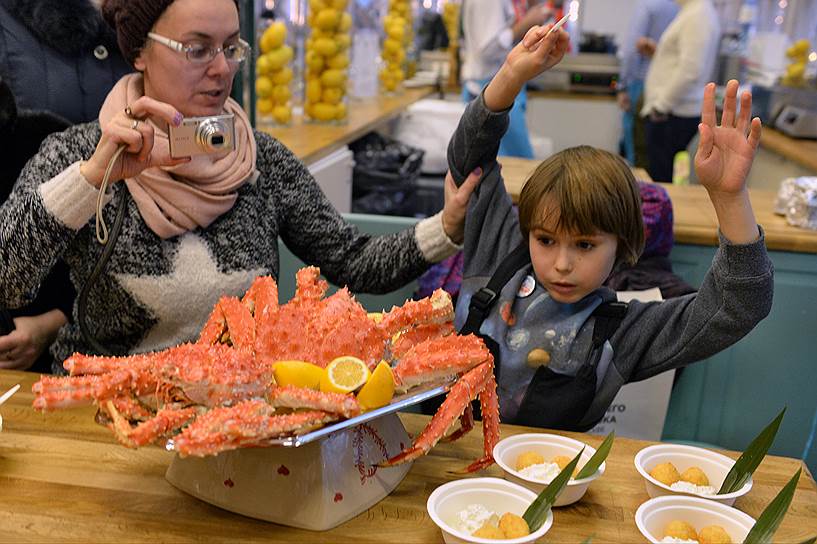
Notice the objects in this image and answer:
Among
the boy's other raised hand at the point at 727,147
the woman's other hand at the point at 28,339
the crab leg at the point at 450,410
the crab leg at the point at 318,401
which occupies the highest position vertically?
the boy's other raised hand at the point at 727,147

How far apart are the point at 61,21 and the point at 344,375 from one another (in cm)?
120

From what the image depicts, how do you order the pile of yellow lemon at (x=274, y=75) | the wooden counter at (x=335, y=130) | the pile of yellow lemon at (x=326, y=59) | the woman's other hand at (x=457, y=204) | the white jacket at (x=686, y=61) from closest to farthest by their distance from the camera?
the woman's other hand at (x=457, y=204) → the wooden counter at (x=335, y=130) → the pile of yellow lemon at (x=274, y=75) → the pile of yellow lemon at (x=326, y=59) → the white jacket at (x=686, y=61)

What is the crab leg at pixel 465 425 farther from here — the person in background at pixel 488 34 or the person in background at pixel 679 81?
the person in background at pixel 679 81

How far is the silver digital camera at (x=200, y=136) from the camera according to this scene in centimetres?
129

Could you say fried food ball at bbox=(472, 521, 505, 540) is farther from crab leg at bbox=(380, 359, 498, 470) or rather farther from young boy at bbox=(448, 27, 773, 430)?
young boy at bbox=(448, 27, 773, 430)

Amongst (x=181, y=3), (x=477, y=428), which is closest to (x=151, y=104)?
(x=181, y=3)

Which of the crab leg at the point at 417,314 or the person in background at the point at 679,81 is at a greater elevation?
the crab leg at the point at 417,314

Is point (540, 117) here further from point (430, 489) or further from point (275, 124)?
point (430, 489)

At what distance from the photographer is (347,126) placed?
3287 mm

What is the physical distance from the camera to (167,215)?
4.75 feet

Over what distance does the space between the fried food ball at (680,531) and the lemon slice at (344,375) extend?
0.38 m

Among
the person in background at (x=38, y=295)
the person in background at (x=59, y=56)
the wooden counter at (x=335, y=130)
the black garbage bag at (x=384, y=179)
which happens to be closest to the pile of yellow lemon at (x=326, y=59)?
the wooden counter at (x=335, y=130)

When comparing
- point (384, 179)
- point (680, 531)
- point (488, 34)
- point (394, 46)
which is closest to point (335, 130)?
point (384, 179)

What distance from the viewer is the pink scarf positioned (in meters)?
1.42
